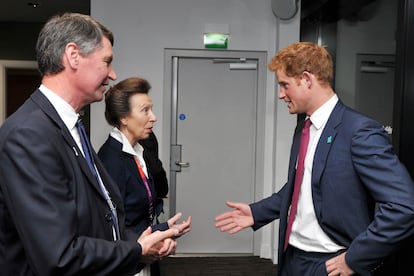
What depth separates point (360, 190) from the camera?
140cm

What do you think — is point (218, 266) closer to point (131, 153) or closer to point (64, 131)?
point (131, 153)

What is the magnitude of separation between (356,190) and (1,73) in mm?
5773

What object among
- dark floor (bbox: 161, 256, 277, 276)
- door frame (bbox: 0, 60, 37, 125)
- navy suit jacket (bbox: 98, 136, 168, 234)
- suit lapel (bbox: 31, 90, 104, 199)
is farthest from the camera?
door frame (bbox: 0, 60, 37, 125)

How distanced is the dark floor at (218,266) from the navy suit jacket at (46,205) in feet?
9.11

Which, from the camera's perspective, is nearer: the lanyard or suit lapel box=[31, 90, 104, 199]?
suit lapel box=[31, 90, 104, 199]

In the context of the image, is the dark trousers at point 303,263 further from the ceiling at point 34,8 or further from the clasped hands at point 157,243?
the ceiling at point 34,8

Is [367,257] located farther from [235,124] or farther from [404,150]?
[235,124]

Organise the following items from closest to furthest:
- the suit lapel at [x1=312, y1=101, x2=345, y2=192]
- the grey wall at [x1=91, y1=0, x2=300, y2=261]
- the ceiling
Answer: the suit lapel at [x1=312, y1=101, x2=345, y2=192]
the grey wall at [x1=91, y1=0, x2=300, y2=261]
the ceiling

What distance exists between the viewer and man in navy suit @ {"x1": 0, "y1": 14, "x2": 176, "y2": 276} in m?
0.94

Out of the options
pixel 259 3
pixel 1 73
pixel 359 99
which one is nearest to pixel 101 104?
pixel 259 3

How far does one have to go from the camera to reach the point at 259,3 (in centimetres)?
405

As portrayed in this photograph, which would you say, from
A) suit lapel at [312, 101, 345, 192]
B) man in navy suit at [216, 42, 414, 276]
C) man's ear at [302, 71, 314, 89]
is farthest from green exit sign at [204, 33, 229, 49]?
suit lapel at [312, 101, 345, 192]

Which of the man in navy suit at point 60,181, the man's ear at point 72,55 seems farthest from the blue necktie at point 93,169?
the man's ear at point 72,55

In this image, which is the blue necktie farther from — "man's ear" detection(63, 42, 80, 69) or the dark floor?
the dark floor
